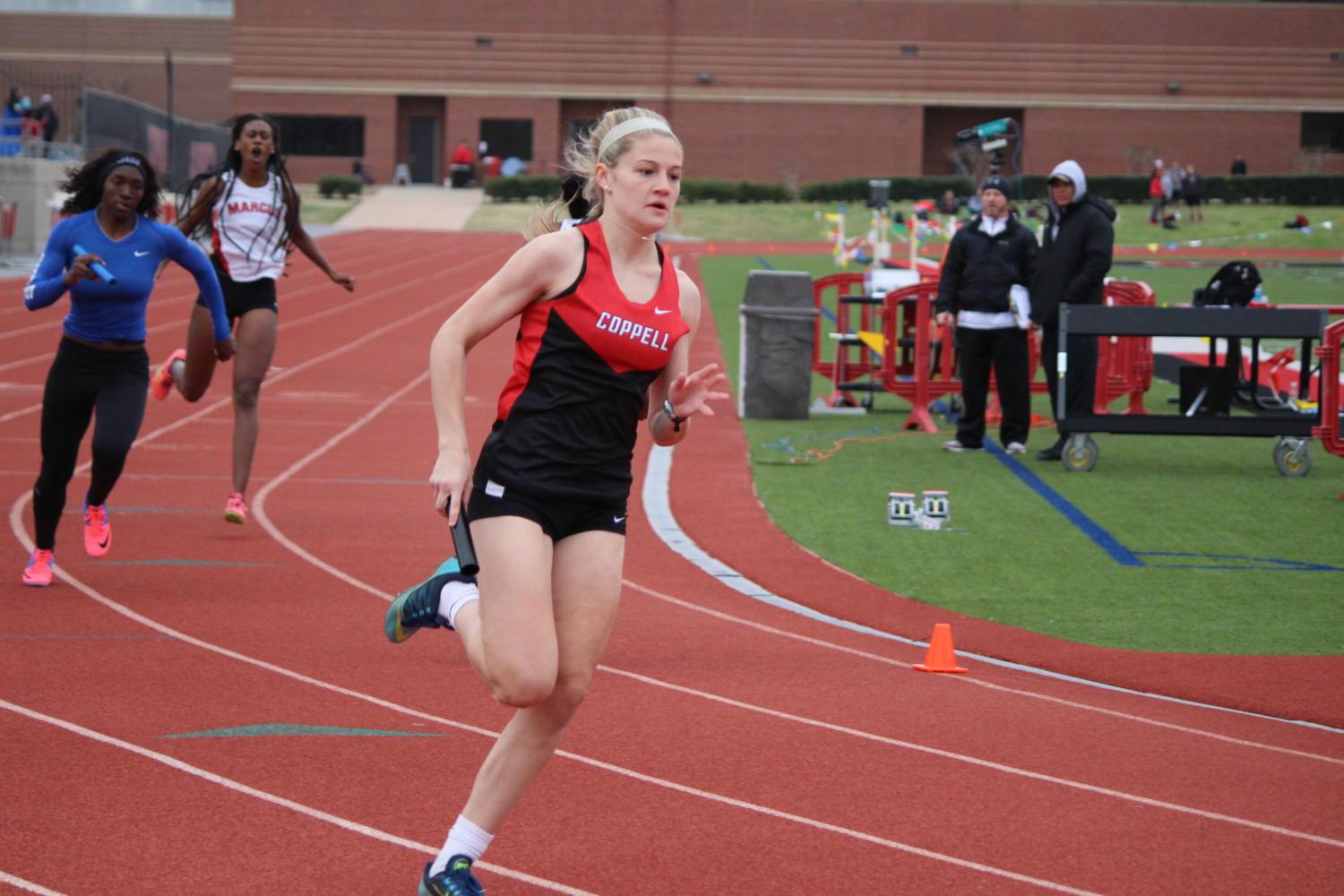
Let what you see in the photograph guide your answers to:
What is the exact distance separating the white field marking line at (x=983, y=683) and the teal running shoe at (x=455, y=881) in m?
3.10

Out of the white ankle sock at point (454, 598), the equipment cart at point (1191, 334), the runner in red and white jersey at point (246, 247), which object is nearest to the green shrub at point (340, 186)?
the equipment cart at point (1191, 334)

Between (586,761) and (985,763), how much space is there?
4.25 feet

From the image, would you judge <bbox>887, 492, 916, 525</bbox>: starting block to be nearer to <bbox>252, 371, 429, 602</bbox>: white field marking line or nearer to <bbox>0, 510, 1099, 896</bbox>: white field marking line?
<bbox>252, 371, 429, 602</bbox>: white field marking line

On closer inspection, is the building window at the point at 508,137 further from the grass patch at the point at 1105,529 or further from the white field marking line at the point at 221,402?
the grass patch at the point at 1105,529

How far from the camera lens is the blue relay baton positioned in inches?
315

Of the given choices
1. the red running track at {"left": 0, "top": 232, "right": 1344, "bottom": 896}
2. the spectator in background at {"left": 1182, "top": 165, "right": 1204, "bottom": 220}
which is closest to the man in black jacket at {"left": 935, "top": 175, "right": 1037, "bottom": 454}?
the red running track at {"left": 0, "top": 232, "right": 1344, "bottom": 896}

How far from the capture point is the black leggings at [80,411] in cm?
822

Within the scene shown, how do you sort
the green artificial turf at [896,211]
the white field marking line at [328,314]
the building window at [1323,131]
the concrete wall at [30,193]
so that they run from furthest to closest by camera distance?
the building window at [1323,131] → the green artificial turf at [896,211] → the concrete wall at [30,193] → the white field marking line at [328,314]

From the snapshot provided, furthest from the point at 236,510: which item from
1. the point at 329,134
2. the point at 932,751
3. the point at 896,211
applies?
the point at 329,134

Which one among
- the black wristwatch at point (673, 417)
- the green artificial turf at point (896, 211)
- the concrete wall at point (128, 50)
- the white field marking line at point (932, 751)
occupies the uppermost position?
the concrete wall at point (128, 50)

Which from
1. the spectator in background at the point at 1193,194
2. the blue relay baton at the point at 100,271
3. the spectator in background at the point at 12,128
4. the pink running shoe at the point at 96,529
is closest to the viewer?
the blue relay baton at the point at 100,271

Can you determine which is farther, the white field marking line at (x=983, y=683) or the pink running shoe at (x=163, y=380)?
the pink running shoe at (x=163, y=380)

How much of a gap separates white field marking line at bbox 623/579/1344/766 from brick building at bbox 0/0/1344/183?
6231 cm

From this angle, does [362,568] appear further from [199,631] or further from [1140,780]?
[1140,780]
